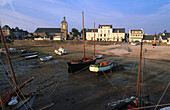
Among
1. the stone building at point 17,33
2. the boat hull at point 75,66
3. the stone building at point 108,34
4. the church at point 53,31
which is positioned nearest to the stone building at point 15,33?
the stone building at point 17,33

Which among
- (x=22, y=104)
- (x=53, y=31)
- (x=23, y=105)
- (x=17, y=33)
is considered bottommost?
(x=23, y=105)

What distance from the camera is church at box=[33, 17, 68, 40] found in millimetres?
99938

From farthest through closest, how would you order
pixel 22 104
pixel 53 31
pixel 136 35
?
pixel 53 31, pixel 136 35, pixel 22 104

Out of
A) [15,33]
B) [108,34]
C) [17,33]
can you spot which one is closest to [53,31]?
[17,33]

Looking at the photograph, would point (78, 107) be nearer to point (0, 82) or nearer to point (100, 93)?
point (100, 93)

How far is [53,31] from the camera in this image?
10556 centimetres

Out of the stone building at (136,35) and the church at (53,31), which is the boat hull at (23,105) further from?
the church at (53,31)

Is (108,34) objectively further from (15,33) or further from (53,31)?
(15,33)

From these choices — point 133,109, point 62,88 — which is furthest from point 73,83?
point 133,109

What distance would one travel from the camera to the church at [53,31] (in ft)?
328

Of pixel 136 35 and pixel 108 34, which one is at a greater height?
pixel 108 34

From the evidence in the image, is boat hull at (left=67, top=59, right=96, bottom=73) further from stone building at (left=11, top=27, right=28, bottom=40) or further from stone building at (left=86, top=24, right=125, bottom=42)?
stone building at (left=11, top=27, right=28, bottom=40)

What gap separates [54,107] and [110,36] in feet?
256

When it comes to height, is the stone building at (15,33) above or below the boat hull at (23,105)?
above
